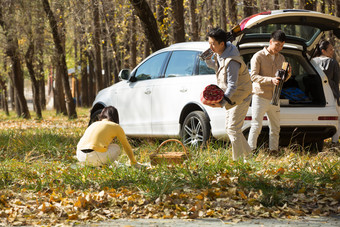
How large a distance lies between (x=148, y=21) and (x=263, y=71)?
5.27 metres

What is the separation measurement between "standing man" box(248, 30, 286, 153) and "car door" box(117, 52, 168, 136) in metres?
2.25

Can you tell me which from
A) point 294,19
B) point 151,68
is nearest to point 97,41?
point 151,68

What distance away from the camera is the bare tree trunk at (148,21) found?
517 inches

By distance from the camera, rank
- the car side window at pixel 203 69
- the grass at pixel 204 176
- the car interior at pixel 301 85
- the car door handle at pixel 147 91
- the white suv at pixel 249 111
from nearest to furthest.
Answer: the grass at pixel 204 176 < the white suv at pixel 249 111 < the car side window at pixel 203 69 < the car interior at pixel 301 85 < the car door handle at pixel 147 91

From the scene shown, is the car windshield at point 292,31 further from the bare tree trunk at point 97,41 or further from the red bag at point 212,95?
the bare tree trunk at point 97,41

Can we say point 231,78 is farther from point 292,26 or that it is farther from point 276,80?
point 292,26

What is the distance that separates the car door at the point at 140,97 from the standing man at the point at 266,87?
2.25 m

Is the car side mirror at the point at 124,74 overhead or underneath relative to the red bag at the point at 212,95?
overhead

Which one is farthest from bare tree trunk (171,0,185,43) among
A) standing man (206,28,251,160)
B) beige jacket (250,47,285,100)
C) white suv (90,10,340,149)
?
standing man (206,28,251,160)

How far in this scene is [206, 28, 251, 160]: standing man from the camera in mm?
7410

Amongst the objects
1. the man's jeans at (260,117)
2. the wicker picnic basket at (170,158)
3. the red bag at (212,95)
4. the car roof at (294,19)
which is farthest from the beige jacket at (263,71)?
the wicker picnic basket at (170,158)

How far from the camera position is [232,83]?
7.37 meters

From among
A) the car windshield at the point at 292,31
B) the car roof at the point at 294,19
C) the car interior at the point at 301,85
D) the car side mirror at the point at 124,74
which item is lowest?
the car interior at the point at 301,85

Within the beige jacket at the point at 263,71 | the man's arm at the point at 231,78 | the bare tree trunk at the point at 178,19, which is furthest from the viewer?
the bare tree trunk at the point at 178,19
